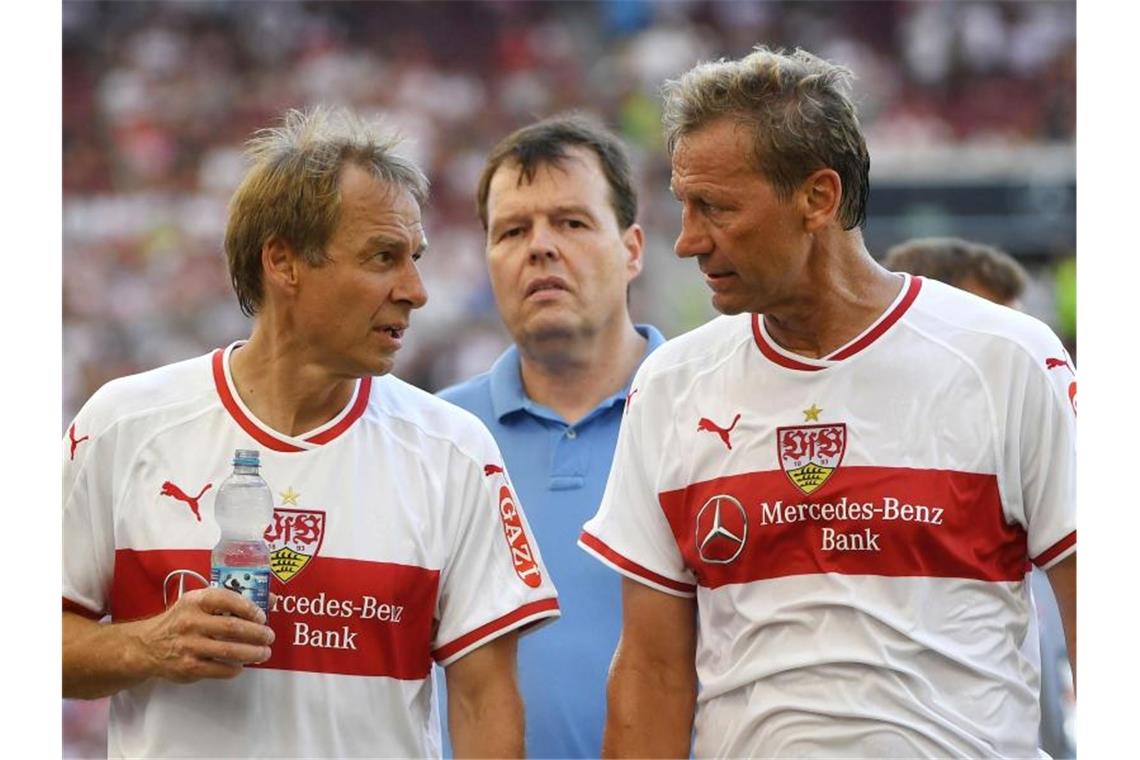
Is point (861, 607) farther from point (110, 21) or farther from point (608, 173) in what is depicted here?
point (110, 21)

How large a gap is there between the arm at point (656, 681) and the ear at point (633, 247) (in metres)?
1.77

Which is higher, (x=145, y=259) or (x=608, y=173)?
(x=145, y=259)

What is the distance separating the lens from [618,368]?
5.16 meters

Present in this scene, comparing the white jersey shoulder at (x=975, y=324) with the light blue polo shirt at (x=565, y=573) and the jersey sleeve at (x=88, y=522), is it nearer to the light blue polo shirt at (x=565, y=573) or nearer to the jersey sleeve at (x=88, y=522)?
the light blue polo shirt at (x=565, y=573)

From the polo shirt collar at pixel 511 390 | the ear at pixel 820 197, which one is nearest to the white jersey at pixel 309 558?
the ear at pixel 820 197

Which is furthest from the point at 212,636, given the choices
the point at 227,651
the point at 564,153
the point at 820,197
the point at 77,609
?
the point at 564,153

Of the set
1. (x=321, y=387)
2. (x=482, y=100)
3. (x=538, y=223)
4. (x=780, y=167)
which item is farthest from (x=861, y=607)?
(x=482, y=100)

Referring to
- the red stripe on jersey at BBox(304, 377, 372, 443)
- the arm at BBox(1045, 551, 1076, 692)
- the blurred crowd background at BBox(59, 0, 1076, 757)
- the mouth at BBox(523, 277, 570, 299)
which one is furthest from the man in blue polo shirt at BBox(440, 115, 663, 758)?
the blurred crowd background at BBox(59, 0, 1076, 757)

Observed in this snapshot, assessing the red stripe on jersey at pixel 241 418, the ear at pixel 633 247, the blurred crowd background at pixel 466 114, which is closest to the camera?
the red stripe on jersey at pixel 241 418

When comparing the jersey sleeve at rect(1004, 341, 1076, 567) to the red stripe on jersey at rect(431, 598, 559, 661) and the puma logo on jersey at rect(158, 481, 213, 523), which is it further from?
the puma logo on jersey at rect(158, 481, 213, 523)

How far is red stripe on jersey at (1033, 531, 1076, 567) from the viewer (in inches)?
133

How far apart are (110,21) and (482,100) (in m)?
4.69

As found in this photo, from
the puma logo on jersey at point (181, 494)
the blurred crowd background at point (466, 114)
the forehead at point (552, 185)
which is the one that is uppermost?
the blurred crowd background at point (466, 114)

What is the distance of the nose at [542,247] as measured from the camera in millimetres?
5059
